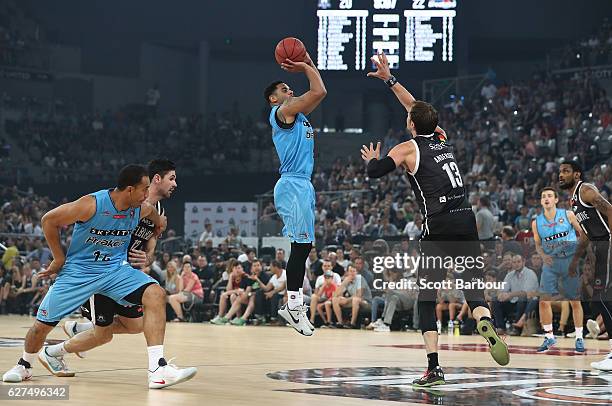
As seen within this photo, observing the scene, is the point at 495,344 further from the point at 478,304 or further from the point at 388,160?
the point at 388,160

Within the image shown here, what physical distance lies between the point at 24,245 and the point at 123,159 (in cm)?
807

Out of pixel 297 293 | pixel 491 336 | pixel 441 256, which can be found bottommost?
pixel 491 336

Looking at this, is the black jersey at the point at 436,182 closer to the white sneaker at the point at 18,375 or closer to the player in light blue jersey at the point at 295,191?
the player in light blue jersey at the point at 295,191

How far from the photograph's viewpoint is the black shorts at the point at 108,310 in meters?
7.56

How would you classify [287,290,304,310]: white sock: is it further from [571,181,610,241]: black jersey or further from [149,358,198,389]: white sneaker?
[571,181,610,241]: black jersey

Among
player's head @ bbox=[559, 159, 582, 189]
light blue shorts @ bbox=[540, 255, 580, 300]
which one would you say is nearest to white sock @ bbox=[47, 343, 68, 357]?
player's head @ bbox=[559, 159, 582, 189]

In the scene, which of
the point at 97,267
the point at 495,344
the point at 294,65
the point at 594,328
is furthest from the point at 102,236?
the point at 594,328

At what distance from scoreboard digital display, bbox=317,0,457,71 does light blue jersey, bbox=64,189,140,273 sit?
56.2 ft

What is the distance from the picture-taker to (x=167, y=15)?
33.0m

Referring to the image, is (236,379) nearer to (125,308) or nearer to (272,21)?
(125,308)

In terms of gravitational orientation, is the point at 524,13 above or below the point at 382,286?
above

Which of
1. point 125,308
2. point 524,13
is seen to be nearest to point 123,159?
point 524,13

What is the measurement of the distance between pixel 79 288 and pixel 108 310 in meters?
0.50

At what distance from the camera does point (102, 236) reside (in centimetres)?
720
